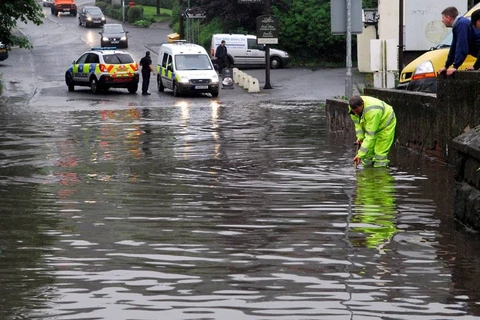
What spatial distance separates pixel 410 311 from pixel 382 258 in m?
1.62

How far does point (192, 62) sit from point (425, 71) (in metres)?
21.8

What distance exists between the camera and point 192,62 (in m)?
40.4

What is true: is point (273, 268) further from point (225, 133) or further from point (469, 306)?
point (225, 133)

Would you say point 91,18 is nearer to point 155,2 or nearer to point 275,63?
point 155,2

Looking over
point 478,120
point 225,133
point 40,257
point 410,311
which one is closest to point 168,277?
point 40,257

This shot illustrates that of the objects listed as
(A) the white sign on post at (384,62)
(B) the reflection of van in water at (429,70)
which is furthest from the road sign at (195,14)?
(B) the reflection of van in water at (429,70)

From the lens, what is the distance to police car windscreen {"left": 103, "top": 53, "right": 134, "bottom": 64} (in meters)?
40.3

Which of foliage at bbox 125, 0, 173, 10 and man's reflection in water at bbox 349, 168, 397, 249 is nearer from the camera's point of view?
man's reflection in water at bbox 349, 168, 397, 249

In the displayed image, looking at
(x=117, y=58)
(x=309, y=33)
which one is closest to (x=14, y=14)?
(x=117, y=58)

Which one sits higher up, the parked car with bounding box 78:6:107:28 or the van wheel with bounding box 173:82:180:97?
the parked car with bounding box 78:6:107:28

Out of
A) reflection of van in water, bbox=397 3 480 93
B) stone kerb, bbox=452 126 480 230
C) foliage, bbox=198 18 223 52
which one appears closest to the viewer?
stone kerb, bbox=452 126 480 230

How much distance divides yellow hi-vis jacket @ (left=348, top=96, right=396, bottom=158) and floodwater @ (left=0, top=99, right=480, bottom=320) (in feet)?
1.28

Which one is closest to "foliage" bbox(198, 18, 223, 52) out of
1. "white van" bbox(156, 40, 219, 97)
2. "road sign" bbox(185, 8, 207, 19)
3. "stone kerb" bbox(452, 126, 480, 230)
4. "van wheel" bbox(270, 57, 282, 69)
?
"road sign" bbox(185, 8, 207, 19)

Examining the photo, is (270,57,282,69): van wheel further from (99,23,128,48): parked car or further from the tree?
the tree
